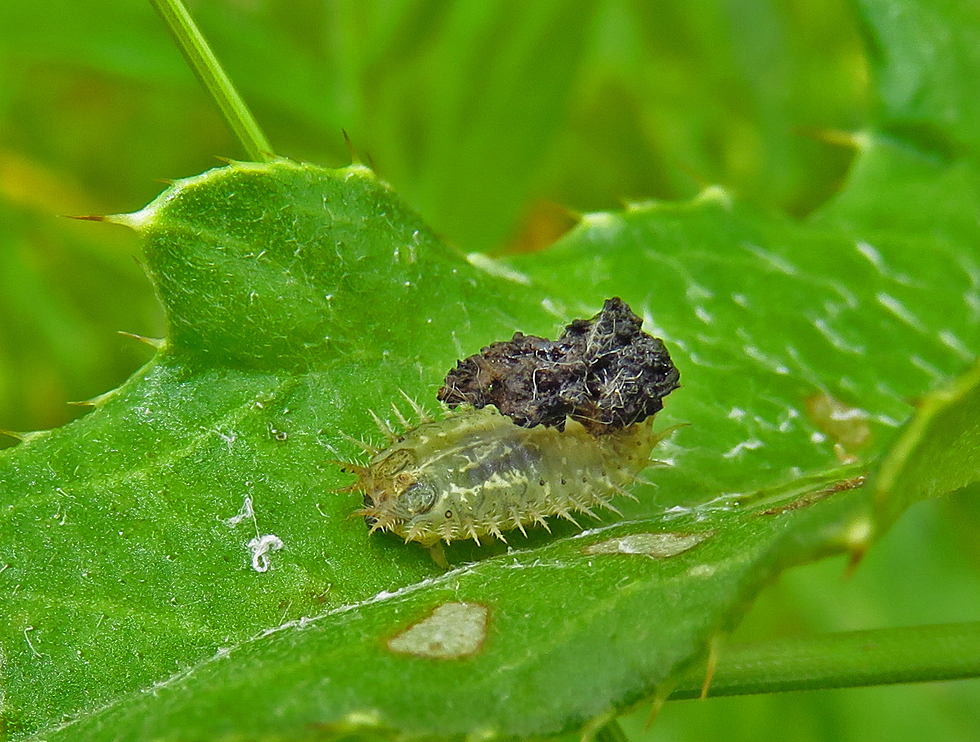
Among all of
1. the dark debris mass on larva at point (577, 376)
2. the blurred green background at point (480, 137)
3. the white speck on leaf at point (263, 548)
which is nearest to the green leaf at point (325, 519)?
the white speck on leaf at point (263, 548)

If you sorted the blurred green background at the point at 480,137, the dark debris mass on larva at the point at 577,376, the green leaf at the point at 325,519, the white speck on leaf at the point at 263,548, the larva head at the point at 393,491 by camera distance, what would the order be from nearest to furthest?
the green leaf at the point at 325,519
the white speck on leaf at the point at 263,548
the larva head at the point at 393,491
the dark debris mass on larva at the point at 577,376
the blurred green background at the point at 480,137

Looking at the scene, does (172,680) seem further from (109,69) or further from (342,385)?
(109,69)

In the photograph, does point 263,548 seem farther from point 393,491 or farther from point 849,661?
point 849,661

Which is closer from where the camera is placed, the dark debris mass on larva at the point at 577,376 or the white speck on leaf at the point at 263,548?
the white speck on leaf at the point at 263,548

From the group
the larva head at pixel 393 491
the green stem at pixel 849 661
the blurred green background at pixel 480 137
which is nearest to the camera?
the green stem at pixel 849 661

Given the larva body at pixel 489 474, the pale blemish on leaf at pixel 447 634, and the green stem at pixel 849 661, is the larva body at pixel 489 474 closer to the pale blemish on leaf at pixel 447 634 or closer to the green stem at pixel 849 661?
the pale blemish on leaf at pixel 447 634

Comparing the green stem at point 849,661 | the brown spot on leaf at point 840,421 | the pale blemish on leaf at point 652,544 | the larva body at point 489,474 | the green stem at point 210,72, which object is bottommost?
the green stem at point 849,661

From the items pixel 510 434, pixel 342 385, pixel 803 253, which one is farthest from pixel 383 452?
pixel 803 253
